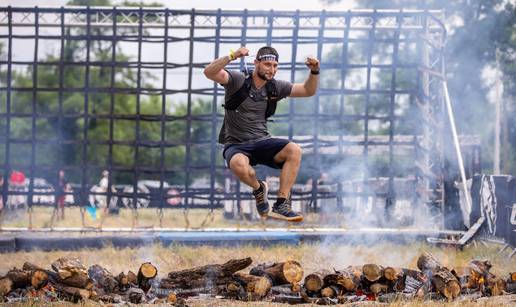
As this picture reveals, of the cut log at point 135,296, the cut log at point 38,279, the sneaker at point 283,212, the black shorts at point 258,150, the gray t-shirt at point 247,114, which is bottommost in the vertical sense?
the cut log at point 135,296

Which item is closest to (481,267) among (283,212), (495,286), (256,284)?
(495,286)

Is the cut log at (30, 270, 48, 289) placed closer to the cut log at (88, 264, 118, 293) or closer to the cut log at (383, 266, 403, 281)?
the cut log at (88, 264, 118, 293)

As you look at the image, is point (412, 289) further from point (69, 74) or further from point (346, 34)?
point (69, 74)

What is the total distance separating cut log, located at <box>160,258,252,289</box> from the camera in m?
10.3

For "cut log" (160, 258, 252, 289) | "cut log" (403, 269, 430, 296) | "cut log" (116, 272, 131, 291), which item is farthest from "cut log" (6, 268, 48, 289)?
"cut log" (403, 269, 430, 296)

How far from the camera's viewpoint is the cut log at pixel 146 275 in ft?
33.6

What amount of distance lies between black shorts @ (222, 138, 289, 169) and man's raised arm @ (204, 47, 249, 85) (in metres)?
0.86

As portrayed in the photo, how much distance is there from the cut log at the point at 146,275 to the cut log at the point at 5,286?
1565 millimetres

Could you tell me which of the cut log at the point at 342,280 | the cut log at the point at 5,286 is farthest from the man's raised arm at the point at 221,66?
the cut log at the point at 5,286

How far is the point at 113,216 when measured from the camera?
2639 centimetres

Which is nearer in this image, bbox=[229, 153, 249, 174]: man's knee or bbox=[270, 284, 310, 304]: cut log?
bbox=[229, 153, 249, 174]: man's knee

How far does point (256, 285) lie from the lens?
10.1m

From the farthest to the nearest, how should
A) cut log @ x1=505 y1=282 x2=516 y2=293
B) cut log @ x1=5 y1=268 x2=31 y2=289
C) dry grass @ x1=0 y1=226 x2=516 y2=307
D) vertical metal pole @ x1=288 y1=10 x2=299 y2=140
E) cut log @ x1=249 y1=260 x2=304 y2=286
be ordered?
vertical metal pole @ x1=288 y1=10 x2=299 y2=140, dry grass @ x1=0 y1=226 x2=516 y2=307, cut log @ x1=505 y1=282 x2=516 y2=293, cut log @ x1=249 y1=260 x2=304 y2=286, cut log @ x1=5 y1=268 x2=31 y2=289

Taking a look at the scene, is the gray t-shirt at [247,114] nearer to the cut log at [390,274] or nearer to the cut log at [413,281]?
the cut log at [390,274]
